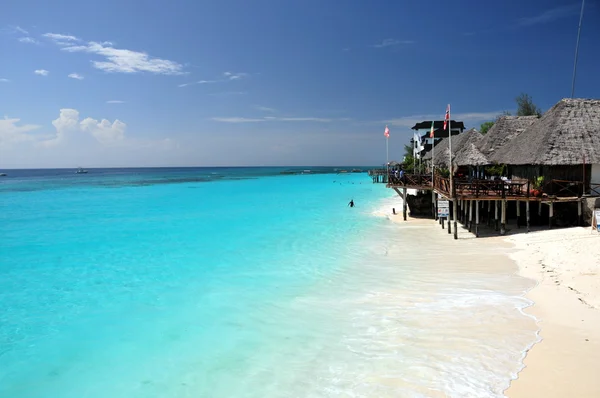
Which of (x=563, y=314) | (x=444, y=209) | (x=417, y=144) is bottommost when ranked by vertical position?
(x=563, y=314)

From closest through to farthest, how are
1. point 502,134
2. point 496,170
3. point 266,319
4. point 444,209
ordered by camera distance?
point 266,319
point 444,209
point 496,170
point 502,134

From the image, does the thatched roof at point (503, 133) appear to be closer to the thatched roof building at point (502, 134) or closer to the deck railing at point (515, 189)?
the thatched roof building at point (502, 134)

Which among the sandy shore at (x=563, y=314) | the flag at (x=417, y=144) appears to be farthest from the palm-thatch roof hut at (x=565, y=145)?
the flag at (x=417, y=144)

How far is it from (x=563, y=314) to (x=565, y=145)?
34.6 feet

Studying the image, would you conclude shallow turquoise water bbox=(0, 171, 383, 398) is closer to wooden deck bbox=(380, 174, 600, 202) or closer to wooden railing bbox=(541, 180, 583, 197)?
wooden deck bbox=(380, 174, 600, 202)

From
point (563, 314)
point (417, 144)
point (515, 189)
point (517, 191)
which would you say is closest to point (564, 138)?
point (515, 189)

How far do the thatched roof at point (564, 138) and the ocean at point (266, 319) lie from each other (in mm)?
4789

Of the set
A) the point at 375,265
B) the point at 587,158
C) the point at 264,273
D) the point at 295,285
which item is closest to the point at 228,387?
the point at 295,285

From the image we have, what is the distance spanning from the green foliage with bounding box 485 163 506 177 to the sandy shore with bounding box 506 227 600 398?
8.08 m

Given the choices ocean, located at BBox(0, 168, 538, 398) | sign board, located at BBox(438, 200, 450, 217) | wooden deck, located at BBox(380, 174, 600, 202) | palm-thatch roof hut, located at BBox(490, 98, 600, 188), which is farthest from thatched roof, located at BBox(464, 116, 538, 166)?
ocean, located at BBox(0, 168, 538, 398)

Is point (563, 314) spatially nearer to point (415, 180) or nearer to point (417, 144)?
point (415, 180)

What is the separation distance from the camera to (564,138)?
53.8ft

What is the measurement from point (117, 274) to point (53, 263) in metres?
4.01

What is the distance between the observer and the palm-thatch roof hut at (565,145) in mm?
15773
